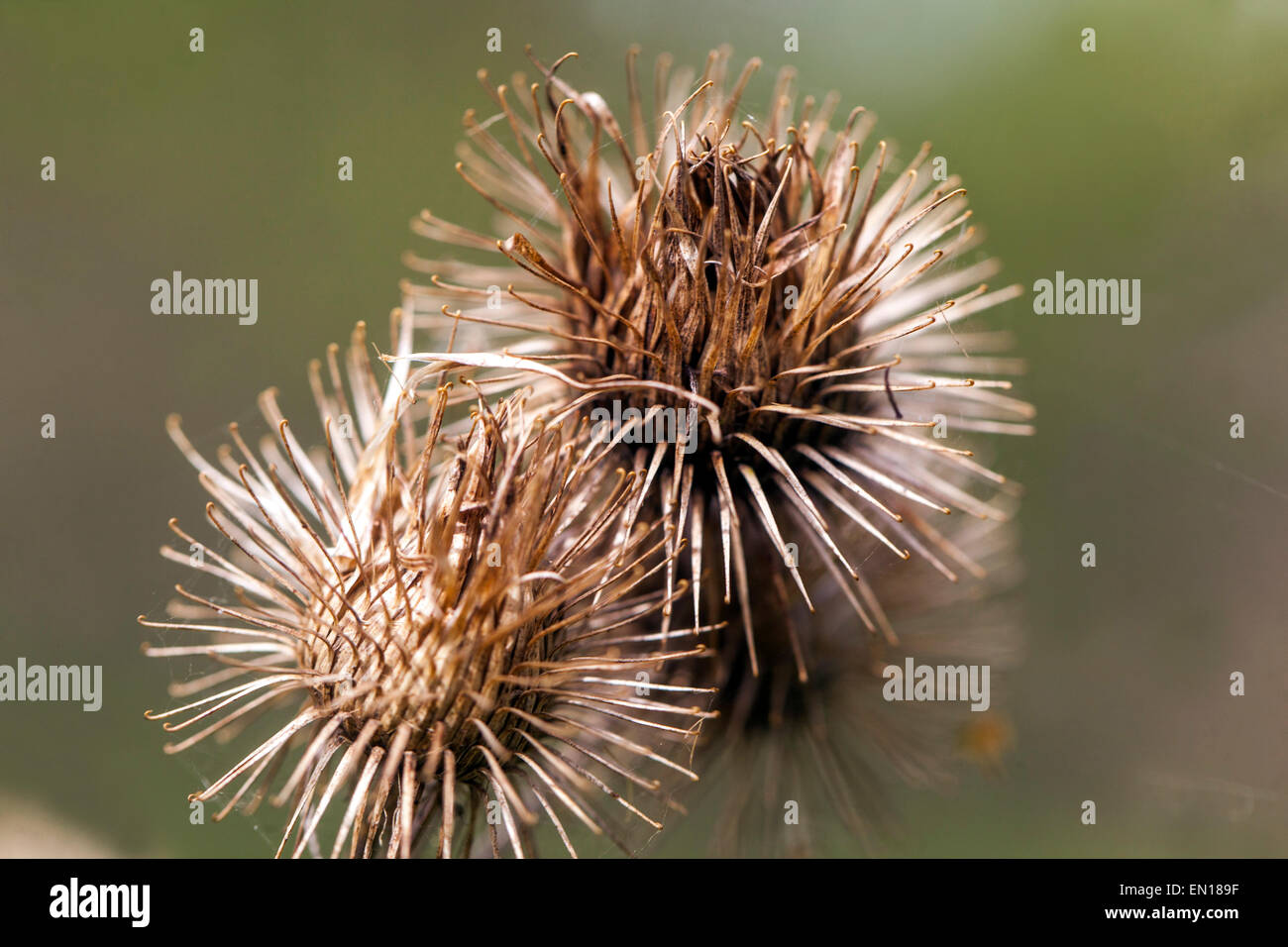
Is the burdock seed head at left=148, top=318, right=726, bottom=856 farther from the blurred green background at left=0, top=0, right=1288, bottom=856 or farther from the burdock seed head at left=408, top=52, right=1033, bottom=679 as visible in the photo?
the blurred green background at left=0, top=0, right=1288, bottom=856

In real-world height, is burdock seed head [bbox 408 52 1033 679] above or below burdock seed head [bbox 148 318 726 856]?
above

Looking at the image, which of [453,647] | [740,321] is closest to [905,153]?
[740,321]

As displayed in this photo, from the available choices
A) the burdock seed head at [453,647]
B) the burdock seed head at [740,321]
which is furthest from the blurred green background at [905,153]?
the burdock seed head at [453,647]

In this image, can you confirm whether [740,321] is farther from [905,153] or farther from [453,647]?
[905,153]

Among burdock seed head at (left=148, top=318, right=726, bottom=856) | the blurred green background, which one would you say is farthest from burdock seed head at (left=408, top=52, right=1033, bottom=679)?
the blurred green background

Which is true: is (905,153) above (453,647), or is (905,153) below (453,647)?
above

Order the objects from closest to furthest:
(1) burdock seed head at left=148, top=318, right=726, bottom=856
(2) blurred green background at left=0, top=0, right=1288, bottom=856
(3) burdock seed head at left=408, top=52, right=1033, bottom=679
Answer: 1. (1) burdock seed head at left=148, top=318, right=726, bottom=856
2. (3) burdock seed head at left=408, top=52, right=1033, bottom=679
3. (2) blurred green background at left=0, top=0, right=1288, bottom=856

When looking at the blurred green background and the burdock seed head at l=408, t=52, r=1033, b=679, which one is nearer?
the burdock seed head at l=408, t=52, r=1033, b=679
